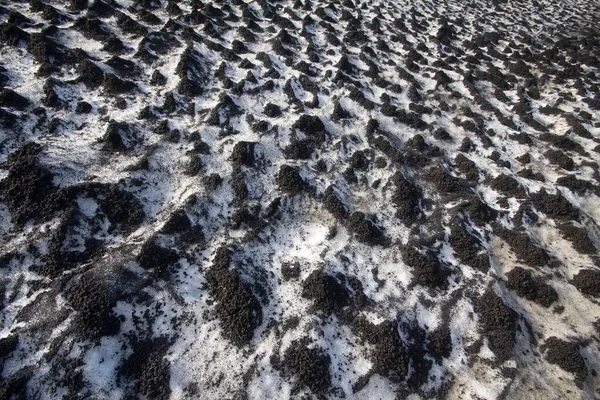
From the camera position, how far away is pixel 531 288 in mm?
7938

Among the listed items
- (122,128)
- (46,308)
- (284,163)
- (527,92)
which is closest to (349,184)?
(284,163)

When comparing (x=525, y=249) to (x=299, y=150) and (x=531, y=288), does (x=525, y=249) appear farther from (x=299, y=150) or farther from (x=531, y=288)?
(x=299, y=150)

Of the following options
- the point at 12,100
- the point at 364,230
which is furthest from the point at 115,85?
the point at 364,230

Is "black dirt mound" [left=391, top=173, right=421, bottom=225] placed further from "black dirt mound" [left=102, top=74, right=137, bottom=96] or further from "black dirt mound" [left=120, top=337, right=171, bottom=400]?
"black dirt mound" [left=102, top=74, right=137, bottom=96]

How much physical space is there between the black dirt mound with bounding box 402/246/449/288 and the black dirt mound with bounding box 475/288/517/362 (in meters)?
0.84

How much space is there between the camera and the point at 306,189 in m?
9.04

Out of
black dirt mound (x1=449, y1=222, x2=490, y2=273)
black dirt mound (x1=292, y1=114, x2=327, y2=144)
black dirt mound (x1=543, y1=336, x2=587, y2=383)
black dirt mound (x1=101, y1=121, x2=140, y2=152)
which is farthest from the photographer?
black dirt mound (x1=292, y1=114, x2=327, y2=144)

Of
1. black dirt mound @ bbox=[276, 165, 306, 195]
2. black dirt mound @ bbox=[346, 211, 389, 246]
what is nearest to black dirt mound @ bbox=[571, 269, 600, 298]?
black dirt mound @ bbox=[346, 211, 389, 246]

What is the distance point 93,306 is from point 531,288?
8.60 metres

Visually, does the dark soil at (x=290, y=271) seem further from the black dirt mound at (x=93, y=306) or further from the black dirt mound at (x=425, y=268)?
the black dirt mound at (x=93, y=306)

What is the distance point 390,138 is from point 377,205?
260cm

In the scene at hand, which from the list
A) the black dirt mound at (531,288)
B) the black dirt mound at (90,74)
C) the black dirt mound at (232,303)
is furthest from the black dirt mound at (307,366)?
the black dirt mound at (90,74)

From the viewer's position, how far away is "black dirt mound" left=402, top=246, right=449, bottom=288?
788 cm

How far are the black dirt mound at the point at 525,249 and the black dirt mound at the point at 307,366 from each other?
512 cm
